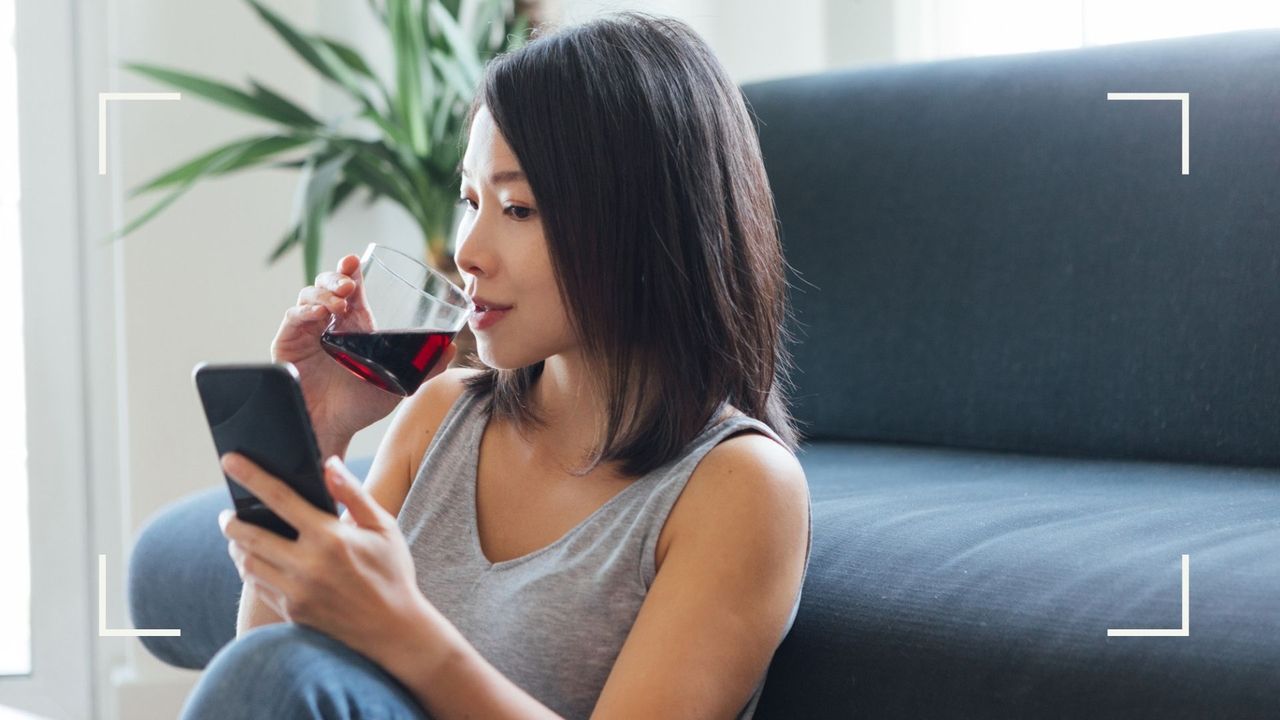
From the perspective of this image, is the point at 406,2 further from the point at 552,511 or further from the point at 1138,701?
the point at 1138,701

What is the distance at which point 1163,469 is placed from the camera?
5.04 feet

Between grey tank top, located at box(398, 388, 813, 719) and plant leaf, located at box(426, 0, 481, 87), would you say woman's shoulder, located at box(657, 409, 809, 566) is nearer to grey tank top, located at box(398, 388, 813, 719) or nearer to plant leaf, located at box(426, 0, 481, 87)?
grey tank top, located at box(398, 388, 813, 719)

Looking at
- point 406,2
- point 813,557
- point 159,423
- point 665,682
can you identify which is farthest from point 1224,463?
point 159,423

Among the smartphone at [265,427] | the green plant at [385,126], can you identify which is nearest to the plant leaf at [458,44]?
the green plant at [385,126]

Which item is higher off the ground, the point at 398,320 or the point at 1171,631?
the point at 398,320

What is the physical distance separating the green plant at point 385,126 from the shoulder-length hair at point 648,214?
1.20 metres

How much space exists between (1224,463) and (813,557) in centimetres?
65

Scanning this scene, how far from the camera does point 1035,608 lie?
3.26ft

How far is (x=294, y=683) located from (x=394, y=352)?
1.02 feet

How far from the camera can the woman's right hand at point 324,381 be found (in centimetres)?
112

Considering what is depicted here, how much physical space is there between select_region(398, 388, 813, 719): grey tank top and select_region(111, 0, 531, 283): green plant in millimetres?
1211

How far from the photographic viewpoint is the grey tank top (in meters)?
0.97

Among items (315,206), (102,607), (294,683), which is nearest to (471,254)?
(294,683)

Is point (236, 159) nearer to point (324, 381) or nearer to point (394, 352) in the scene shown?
point (324, 381)
